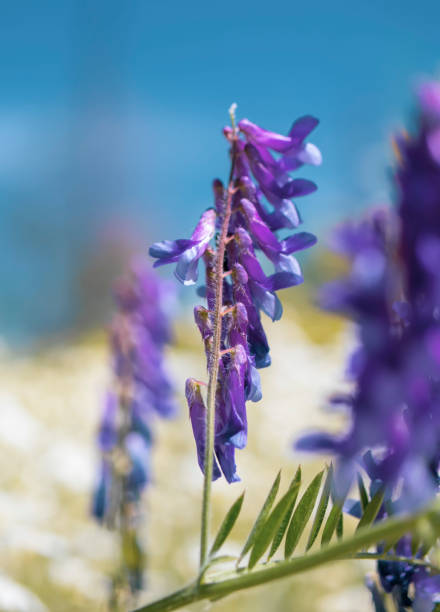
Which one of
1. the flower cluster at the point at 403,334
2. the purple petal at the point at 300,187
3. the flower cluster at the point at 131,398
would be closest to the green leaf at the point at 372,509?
the flower cluster at the point at 403,334

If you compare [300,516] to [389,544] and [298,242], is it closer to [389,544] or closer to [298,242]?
[389,544]

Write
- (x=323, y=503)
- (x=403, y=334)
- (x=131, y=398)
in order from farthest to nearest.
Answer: (x=131, y=398), (x=323, y=503), (x=403, y=334)

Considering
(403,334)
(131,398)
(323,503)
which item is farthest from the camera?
(131,398)

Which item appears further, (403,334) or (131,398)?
(131,398)

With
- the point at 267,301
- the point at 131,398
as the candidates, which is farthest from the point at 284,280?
the point at 131,398

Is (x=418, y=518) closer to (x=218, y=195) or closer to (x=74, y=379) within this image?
(x=218, y=195)

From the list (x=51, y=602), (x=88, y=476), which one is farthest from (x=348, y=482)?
(x=88, y=476)

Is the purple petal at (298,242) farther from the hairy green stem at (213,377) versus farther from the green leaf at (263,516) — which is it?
the green leaf at (263,516)
